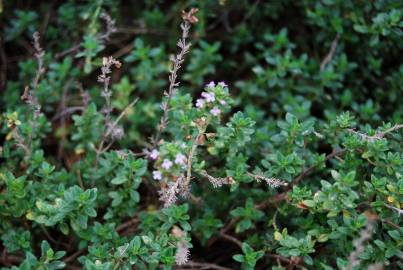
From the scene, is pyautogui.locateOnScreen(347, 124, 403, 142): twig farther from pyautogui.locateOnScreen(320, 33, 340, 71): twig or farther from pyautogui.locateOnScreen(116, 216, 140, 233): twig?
pyautogui.locateOnScreen(116, 216, 140, 233): twig

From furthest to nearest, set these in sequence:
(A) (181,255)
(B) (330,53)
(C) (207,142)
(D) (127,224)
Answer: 1. (B) (330,53)
2. (D) (127,224)
3. (C) (207,142)
4. (A) (181,255)

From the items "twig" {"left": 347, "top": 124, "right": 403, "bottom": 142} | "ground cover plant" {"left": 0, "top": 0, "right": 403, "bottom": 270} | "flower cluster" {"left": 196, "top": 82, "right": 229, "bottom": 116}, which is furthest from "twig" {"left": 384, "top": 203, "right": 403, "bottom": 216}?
"flower cluster" {"left": 196, "top": 82, "right": 229, "bottom": 116}

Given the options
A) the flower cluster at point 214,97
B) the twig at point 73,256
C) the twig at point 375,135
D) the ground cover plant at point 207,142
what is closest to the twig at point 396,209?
the ground cover plant at point 207,142

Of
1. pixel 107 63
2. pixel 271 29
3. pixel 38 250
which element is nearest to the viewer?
pixel 107 63

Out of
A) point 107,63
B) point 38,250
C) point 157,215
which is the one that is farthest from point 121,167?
point 38,250

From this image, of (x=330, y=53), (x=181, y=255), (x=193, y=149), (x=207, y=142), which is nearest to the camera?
(x=181, y=255)

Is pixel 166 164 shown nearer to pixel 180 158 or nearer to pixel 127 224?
pixel 180 158

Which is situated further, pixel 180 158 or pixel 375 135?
pixel 375 135

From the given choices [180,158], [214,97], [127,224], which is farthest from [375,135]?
[127,224]

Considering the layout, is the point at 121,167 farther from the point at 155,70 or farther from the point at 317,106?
the point at 317,106
